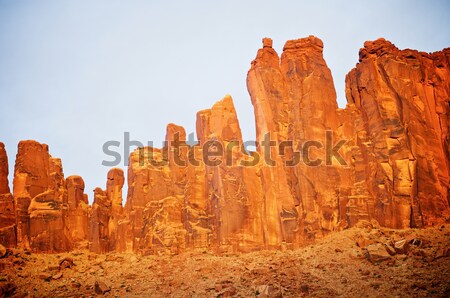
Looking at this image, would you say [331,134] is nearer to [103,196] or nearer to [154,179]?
[154,179]

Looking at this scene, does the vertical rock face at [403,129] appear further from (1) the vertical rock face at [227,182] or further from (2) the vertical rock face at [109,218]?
(2) the vertical rock face at [109,218]

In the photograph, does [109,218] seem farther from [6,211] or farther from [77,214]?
[6,211]

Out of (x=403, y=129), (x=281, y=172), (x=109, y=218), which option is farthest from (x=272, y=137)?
(x=109, y=218)

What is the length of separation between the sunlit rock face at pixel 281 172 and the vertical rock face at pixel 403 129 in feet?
0.42

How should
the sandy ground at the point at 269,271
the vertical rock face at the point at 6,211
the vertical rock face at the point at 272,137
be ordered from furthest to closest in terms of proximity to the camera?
the vertical rock face at the point at 6,211, the vertical rock face at the point at 272,137, the sandy ground at the point at 269,271

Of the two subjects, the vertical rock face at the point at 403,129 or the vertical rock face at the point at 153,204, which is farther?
the vertical rock face at the point at 153,204

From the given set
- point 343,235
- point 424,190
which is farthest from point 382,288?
point 424,190

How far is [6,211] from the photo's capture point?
61.0 m

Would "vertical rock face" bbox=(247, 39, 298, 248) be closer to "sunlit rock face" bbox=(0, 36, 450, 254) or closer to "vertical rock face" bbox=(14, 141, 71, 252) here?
"sunlit rock face" bbox=(0, 36, 450, 254)

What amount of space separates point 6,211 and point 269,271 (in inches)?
1236

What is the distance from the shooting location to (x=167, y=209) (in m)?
63.8

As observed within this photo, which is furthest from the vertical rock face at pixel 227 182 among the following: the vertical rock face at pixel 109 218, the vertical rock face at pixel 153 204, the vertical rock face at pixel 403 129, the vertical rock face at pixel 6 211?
the vertical rock face at pixel 6 211

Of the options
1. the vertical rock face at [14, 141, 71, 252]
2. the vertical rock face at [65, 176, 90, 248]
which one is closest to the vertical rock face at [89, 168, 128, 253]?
the vertical rock face at [65, 176, 90, 248]

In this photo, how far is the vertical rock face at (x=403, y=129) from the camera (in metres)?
57.3
